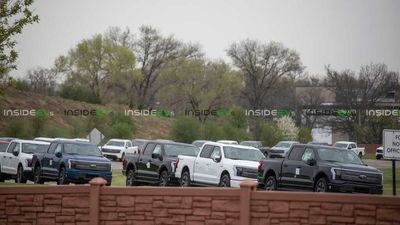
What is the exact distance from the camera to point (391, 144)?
21.9 meters

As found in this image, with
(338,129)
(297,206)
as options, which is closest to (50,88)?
(338,129)

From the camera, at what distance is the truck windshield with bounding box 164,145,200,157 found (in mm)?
28578

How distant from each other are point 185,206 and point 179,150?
1413 centimetres

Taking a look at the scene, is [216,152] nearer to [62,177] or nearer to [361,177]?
[62,177]

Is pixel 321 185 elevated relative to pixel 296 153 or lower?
lower

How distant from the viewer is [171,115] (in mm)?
96250

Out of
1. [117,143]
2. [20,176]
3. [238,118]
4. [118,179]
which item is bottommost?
[118,179]

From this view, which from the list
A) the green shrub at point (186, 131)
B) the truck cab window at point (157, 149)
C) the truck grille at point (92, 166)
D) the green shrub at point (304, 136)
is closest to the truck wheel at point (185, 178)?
the truck cab window at point (157, 149)

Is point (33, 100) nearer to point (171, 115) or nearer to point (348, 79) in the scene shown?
point (171, 115)

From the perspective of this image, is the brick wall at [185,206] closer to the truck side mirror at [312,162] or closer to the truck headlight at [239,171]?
the truck side mirror at [312,162]

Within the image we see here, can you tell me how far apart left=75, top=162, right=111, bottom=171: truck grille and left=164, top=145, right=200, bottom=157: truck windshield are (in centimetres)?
228

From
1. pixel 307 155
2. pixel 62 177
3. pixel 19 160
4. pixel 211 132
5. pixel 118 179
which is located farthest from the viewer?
pixel 211 132

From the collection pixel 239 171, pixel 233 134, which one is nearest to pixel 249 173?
pixel 239 171

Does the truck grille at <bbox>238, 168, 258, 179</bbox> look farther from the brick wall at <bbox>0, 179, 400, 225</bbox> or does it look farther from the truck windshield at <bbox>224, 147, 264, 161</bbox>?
the brick wall at <bbox>0, 179, 400, 225</bbox>
